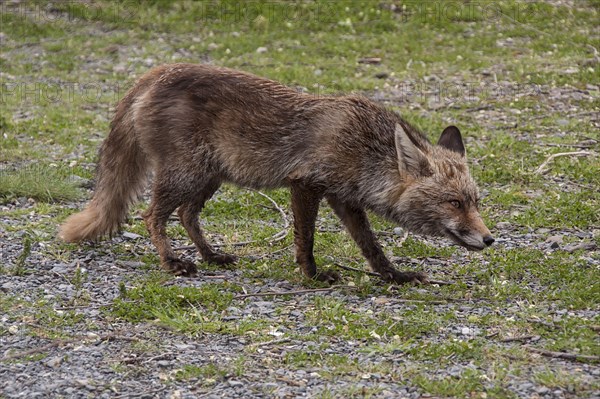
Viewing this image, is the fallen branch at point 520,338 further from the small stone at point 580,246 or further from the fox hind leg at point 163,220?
the fox hind leg at point 163,220

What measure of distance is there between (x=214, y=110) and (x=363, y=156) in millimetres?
1327

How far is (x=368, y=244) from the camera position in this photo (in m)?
7.64

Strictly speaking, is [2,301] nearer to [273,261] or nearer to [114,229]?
[114,229]

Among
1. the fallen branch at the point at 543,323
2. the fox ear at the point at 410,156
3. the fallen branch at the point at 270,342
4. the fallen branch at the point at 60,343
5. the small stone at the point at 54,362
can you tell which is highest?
the fox ear at the point at 410,156

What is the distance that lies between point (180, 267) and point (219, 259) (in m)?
0.46

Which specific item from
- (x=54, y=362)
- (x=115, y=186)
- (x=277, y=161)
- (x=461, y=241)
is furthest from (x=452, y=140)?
(x=54, y=362)

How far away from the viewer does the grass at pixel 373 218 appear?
596 centimetres

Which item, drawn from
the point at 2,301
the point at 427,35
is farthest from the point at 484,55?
the point at 2,301

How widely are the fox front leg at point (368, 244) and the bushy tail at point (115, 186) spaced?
1.77m

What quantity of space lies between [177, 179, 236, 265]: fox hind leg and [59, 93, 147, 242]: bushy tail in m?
0.50

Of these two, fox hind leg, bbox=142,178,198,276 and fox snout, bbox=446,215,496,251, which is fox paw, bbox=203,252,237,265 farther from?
fox snout, bbox=446,215,496,251

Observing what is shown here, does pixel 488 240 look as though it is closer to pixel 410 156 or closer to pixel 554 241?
pixel 410 156

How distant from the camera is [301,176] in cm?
740

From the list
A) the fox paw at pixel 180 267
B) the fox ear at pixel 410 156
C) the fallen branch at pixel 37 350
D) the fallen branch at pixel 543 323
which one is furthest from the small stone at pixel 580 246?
the fallen branch at pixel 37 350
